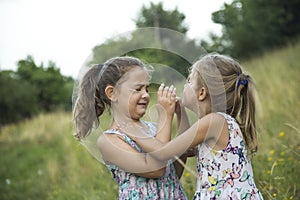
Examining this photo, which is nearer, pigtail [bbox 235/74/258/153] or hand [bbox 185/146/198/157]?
pigtail [bbox 235/74/258/153]

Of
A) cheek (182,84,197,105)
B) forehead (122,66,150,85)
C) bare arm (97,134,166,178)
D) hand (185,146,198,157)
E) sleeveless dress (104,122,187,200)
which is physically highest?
forehead (122,66,150,85)

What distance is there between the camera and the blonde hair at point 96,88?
2.70 meters

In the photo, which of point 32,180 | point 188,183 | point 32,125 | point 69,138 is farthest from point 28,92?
point 188,183

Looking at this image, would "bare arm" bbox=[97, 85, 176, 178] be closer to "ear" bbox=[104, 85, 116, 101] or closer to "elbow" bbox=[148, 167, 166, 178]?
"elbow" bbox=[148, 167, 166, 178]

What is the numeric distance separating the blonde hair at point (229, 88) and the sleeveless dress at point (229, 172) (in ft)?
0.35

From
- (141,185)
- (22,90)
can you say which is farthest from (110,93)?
(22,90)

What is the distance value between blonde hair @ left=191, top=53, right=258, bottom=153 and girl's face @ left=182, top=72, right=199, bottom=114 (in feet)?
0.10

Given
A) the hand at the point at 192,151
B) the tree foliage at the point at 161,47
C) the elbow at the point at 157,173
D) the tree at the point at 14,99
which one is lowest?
the tree at the point at 14,99

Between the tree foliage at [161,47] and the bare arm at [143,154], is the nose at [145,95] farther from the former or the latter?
the tree foliage at [161,47]

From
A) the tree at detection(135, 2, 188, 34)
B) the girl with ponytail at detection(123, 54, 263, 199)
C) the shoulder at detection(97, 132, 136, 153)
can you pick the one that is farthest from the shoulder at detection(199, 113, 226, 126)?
the tree at detection(135, 2, 188, 34)

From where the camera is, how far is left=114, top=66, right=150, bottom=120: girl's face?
2.62 m

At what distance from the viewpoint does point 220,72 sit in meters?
2.70

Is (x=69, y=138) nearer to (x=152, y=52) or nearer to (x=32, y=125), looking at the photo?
(x=32, y=125)

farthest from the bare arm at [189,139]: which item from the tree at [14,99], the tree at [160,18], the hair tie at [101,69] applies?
the tree at [14,99]
